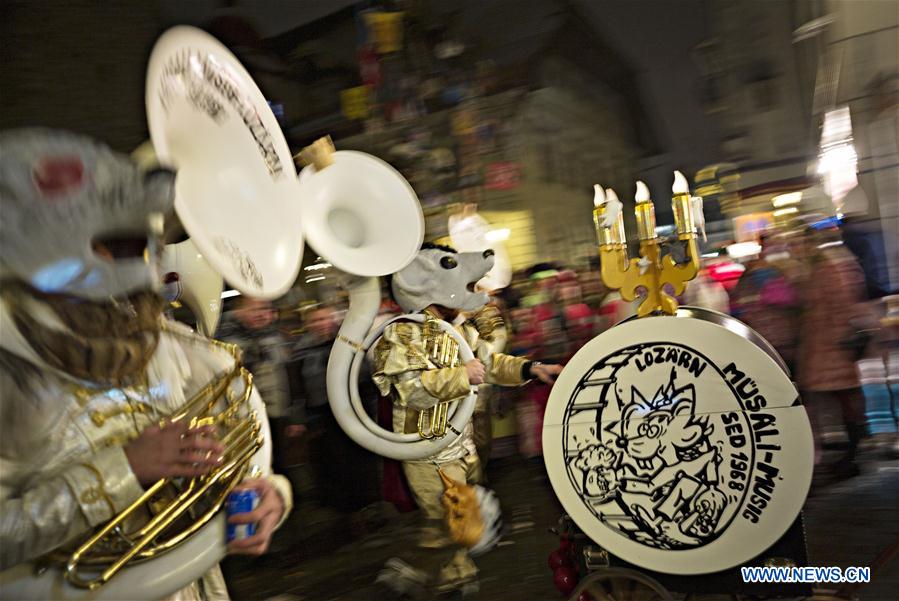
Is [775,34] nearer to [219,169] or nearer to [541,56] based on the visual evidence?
[541,56]

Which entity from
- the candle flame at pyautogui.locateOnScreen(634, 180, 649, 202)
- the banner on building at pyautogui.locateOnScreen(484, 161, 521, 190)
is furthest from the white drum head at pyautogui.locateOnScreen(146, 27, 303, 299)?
the candle flame at pyautogui.locateOnScreen(634, 180, 649, 202)

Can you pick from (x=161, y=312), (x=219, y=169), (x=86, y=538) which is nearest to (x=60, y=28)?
(x=219, y=169)

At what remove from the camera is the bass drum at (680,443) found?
2258mm

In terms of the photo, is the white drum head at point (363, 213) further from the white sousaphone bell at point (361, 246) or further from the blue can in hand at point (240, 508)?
the blue can in hand at point (240, 508)

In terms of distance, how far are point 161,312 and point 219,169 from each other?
43 centimetres

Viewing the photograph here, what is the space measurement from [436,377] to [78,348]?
129cm

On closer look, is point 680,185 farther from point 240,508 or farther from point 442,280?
point 240,508

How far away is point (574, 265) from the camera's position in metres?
2.68

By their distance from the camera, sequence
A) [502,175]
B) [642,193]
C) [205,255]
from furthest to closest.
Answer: [502,175] < [642,193] < [205,255]

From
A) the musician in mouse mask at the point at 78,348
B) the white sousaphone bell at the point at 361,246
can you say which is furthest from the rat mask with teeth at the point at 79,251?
the white sousaphone bell at the point at 361,246

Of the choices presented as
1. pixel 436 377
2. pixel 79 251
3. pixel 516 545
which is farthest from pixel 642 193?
pixel 79 251

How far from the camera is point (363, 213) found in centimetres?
258

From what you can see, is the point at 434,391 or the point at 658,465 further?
the point at 434,391

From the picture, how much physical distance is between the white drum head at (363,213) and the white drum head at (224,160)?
0.89 ft
